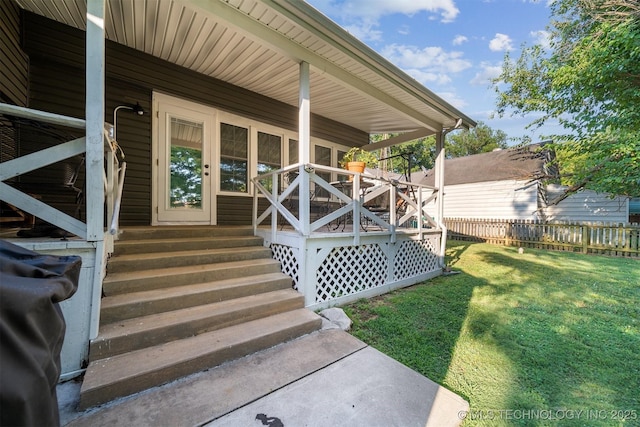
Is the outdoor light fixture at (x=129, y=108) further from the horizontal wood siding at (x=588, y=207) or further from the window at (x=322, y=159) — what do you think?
the horizontal wood siding at (x=588, y=207)

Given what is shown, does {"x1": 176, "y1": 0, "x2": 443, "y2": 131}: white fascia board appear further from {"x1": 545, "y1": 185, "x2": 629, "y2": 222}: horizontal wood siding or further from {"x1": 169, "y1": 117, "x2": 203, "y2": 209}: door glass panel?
{"x1": 545, "y1": 185, "x2": 629, "y2": 222}: horizontal wood siding

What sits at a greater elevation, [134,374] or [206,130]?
[206,130]

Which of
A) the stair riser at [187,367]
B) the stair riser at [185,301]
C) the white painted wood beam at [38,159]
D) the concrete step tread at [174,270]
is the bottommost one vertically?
the stair riser at [187,367]

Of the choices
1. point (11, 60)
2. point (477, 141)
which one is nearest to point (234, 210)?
point (11, 60)

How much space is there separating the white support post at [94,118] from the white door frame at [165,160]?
7.43 feet

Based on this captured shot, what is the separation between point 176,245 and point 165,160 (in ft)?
5.83

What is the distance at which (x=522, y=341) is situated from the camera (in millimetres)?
2809

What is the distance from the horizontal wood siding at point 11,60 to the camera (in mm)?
2812

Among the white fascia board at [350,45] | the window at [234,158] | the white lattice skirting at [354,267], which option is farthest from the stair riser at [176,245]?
the white fascia board at [350,45]

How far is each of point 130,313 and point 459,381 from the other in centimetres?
278

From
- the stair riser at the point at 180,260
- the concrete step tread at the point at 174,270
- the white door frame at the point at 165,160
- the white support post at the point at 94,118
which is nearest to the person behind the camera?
the white support post at the point at 94,118

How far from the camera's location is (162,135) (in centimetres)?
431

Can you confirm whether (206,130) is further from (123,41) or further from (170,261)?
(170,261)

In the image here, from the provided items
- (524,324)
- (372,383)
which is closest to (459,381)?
(372,383)
